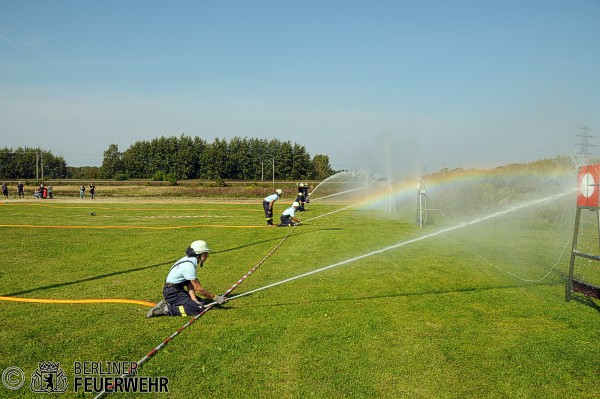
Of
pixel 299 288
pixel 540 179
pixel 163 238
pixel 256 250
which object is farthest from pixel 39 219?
pixel 540 179

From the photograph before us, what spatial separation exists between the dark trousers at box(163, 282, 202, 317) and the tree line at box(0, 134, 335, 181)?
9791cm

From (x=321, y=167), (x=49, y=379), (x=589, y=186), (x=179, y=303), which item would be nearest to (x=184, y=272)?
(x=179, y=303)

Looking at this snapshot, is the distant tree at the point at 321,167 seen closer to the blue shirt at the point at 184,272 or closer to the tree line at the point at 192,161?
the tree line at the point at 192,161

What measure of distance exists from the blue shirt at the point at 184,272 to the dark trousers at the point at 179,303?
0.16m

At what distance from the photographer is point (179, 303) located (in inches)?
344

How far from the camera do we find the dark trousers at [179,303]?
8.72 metres

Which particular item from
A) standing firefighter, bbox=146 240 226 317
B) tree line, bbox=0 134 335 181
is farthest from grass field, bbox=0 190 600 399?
tree line, bbox=0 134 335 181

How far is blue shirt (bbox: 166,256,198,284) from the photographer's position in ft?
28.4

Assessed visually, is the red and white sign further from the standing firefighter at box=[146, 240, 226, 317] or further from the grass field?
the standing firefighter at box=[146, 240, 226, 317]

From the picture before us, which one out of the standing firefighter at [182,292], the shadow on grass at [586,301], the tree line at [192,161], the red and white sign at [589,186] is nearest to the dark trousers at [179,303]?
the standing firefighter at [182,292]

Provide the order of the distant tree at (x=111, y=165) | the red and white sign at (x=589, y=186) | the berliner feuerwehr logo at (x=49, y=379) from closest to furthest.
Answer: the berliner feuerwehr logo at (x=49, y=379), the red and white sign at (x=589, y=186), the distant tree at (x=111, y=165)

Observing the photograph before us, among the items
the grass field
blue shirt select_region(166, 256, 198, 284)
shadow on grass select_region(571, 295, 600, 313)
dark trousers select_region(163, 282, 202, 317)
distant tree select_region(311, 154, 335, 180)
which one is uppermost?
distant tree select_region(311, 154, 335, 180)

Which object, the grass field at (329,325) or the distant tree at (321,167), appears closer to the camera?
the grass field at (329,325)

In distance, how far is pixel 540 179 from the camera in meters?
30.3
